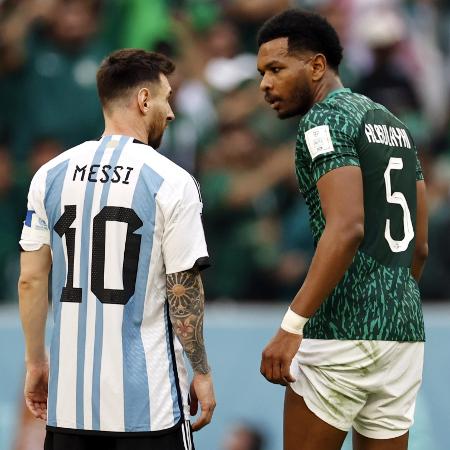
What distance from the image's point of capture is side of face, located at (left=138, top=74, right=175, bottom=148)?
3383 millimetres

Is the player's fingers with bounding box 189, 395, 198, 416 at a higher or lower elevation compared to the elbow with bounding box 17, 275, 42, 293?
lower

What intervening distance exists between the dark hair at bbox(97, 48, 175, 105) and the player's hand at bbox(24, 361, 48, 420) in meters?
0.96

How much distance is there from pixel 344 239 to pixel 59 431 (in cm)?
114

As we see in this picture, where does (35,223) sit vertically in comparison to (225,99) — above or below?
below

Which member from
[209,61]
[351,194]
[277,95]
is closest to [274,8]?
[209,61]

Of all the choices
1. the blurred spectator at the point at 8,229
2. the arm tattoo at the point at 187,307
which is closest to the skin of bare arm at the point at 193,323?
the arm tattoo at the point at 187,307

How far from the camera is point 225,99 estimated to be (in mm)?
6766

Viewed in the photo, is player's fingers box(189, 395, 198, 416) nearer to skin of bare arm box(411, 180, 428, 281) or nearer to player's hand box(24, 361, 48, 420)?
player's hand box(24, 361, 48, 420)

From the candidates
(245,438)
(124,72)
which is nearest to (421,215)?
(124,72)

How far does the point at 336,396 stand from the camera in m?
3.30

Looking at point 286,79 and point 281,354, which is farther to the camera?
point 286,79

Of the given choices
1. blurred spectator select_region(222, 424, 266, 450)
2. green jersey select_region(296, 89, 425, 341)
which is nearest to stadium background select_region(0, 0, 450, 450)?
blurred spectator select_region(222, 424, 266, 450)

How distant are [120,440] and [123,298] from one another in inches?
18.4

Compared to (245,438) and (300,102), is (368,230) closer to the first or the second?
(300,102)
